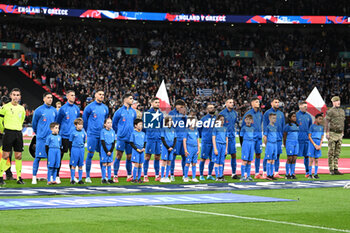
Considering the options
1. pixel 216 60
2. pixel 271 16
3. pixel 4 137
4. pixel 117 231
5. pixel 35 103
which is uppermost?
pixel 271 16

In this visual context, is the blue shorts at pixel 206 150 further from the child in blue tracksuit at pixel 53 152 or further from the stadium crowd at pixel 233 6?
the stadium crowd at pixel 233 6

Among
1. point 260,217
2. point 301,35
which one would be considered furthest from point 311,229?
point 301,35

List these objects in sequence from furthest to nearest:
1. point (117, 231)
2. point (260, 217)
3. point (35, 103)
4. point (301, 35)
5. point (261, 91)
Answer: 1. point (301, 35)
2. point (261, 91)
3. point (35, 103)
4. point (260, 217)
5. point (117, 231)

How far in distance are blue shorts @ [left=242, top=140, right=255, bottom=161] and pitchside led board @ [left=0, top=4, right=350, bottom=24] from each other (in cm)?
3229

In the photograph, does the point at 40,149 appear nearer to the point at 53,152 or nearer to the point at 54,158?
the point at 53,152

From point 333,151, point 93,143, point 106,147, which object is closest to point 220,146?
point 106,147

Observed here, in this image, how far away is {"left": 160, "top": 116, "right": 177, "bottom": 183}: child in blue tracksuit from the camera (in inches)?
599

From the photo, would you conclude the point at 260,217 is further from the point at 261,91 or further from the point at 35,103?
the point at 261,91

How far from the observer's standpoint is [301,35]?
181ft

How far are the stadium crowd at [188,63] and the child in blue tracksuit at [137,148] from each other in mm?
23665

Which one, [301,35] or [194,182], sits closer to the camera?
[194,182]

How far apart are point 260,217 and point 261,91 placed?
3781cm

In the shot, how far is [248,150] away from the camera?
15875 millimetres

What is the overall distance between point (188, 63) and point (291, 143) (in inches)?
1322
